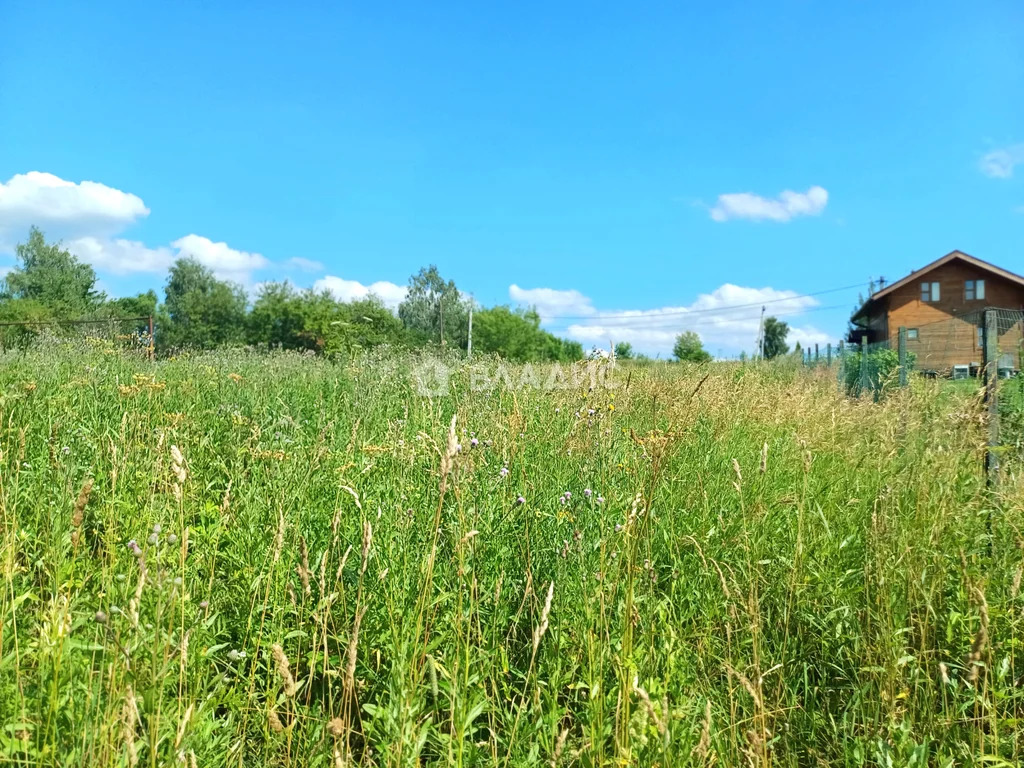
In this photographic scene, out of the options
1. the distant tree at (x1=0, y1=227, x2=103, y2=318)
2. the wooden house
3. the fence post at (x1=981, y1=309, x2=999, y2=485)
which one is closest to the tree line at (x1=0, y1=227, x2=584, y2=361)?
the distant tree at (x1=0, y1=227, x2=103, y2=318)

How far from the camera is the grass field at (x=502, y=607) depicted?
1.55m

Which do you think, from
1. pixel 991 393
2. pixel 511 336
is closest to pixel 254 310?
pixel 511 336

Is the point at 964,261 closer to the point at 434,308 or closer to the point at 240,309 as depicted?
the point at 434,308

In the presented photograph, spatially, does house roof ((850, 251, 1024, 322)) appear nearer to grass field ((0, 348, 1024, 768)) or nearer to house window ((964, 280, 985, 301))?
house window ((964, 280, 985, 301))

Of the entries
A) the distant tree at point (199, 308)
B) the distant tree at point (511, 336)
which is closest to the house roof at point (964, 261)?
the distant tree at point (511, 336)

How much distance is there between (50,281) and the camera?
54.1 m

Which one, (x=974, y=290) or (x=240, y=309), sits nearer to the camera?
(x=974, y=290)

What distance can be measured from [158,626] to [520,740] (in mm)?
1087

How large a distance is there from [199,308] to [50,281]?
16.0 m

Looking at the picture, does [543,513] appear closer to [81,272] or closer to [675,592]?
[675,592]

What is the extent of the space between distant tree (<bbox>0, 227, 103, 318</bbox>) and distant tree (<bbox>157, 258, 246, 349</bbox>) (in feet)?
25.4

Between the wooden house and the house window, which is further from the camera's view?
the house window

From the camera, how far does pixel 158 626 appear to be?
1.25 m

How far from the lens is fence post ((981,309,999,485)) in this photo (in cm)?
335
